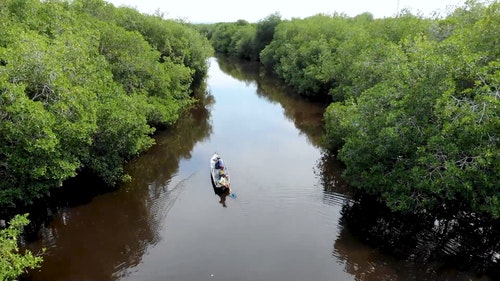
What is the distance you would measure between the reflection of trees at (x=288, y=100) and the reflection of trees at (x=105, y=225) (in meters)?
15.2

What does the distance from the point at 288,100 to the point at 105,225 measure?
35.3 meters

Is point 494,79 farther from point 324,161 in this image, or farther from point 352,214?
point 324,161

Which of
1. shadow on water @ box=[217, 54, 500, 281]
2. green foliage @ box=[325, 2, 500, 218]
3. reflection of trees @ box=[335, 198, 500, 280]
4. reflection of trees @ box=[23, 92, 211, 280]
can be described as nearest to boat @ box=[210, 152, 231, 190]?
reflection of trees @ box=[23, 92, 211, 280]

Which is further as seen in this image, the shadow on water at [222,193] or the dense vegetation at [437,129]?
the shadow on water at [222,193]

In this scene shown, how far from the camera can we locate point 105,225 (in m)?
20.6

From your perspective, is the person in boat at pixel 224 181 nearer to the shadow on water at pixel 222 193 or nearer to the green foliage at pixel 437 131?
the shadow on water at pixel 222 193

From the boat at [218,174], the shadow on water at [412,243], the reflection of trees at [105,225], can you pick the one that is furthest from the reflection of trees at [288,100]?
the reflection of trees at [105,225]

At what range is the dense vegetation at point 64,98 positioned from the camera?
658 inches

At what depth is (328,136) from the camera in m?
28.1

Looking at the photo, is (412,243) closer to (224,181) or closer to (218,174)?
(224,181)

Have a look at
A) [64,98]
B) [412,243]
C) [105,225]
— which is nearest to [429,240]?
[412,243]

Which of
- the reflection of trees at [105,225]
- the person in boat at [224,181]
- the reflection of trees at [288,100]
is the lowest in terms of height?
the reflection of trees at [105,225]

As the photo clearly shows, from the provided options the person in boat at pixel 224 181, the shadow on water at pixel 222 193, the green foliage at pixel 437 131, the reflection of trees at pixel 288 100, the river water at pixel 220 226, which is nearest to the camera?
the green foliage at pixel 437 131

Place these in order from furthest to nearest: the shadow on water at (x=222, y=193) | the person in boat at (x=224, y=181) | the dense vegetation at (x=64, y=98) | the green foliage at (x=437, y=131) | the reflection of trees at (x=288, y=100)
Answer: the reflection of trees at (x=288, y=100) → the person in boat at (x=224, y=181) → the shadow on water at (x=222, y=193) → the dense vegetation at (x=64, y=98) → the green foliage at (x=437, y=131)
